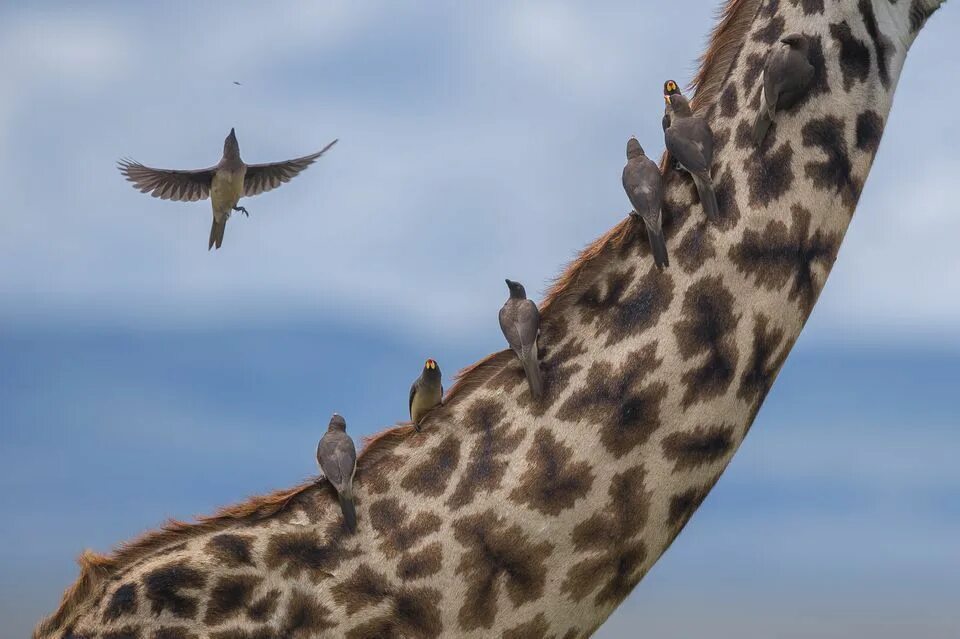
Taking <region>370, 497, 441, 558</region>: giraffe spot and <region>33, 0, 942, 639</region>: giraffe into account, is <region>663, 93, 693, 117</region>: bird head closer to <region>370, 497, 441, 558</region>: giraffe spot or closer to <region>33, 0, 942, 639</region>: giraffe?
<region>33, 0, 942, 639</region>: giraffe

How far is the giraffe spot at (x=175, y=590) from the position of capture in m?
5.24

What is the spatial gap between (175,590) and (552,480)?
5.84ft

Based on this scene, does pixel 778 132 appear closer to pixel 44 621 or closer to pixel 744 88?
pixel 744 88

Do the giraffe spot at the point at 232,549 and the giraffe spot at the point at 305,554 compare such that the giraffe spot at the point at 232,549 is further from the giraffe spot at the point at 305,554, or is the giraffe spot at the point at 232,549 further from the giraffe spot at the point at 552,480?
the giraffe spot at the point at 552,480

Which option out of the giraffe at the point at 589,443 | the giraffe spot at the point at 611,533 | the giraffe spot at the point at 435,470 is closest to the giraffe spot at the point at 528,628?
the giraffe at the point at 589,443

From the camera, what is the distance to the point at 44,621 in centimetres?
548

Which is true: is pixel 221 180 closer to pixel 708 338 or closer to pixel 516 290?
pixel 516 290

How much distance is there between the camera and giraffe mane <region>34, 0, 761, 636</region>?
5.39 metres

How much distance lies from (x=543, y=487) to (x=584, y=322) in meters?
0.79

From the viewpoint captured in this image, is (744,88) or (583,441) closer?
(583,441)

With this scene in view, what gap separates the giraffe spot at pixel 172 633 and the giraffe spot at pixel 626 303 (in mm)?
2274

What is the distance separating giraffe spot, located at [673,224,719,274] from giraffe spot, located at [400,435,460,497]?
1307 millimetres

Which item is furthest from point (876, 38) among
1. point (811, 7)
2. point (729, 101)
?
point (729, 101)

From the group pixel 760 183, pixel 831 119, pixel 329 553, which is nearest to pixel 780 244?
pixel 760 183
